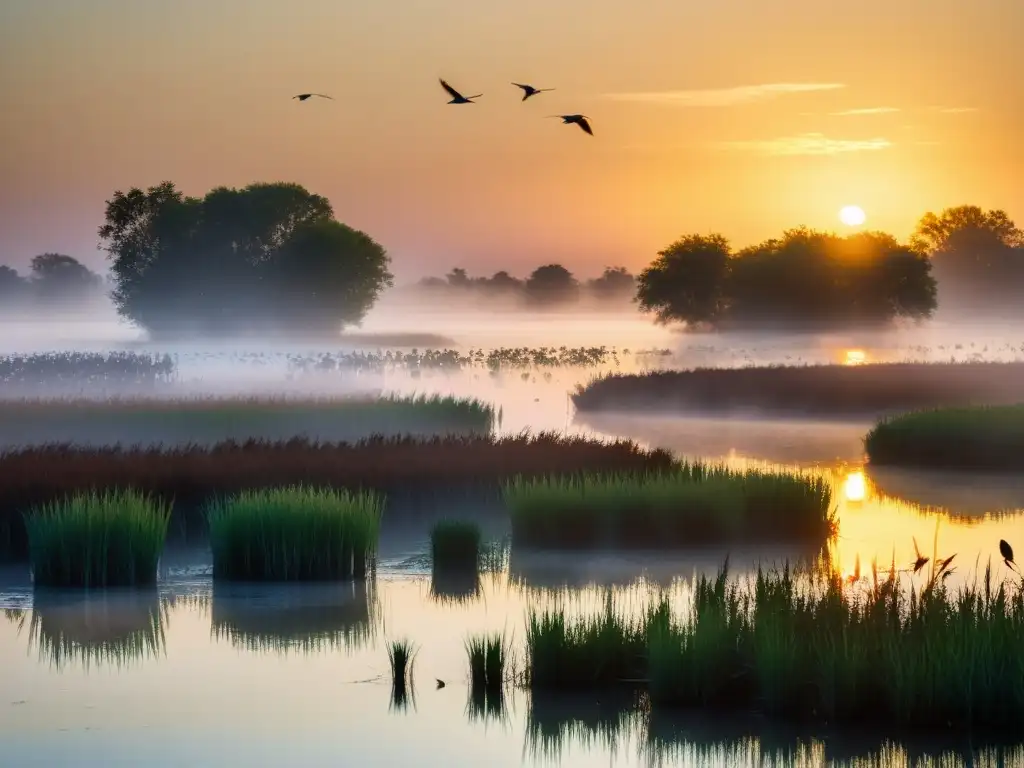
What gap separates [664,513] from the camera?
→ 2052cm

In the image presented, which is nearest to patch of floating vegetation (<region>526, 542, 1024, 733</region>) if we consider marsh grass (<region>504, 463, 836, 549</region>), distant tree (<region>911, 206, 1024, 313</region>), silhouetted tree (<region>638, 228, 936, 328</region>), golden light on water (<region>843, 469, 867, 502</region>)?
marsh grass (<region>504, 463, 836, 549</region>)

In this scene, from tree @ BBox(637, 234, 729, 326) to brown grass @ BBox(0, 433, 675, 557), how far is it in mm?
67781

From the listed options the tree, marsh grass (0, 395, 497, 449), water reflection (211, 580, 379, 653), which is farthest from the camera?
the tree

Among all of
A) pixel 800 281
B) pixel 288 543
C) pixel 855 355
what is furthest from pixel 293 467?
pixel 800 281

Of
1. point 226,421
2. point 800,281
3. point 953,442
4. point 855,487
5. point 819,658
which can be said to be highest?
point 800,281

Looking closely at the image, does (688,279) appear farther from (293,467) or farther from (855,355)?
(293,467)

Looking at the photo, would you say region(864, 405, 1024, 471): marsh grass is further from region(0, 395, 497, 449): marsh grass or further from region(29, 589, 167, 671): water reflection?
region(29, 589, 167, 671): water reflection

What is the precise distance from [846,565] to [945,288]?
379 feet

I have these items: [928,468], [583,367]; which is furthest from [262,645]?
[583,367]

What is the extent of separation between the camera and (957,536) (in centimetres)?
2100

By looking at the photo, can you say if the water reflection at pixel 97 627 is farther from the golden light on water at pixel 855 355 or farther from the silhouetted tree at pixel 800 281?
the silhouetted tree at pixel 800 281

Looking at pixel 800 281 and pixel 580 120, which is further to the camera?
pixel 800 281

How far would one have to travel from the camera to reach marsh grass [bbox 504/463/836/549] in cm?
2023

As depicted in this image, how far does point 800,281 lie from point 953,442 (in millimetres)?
64393
